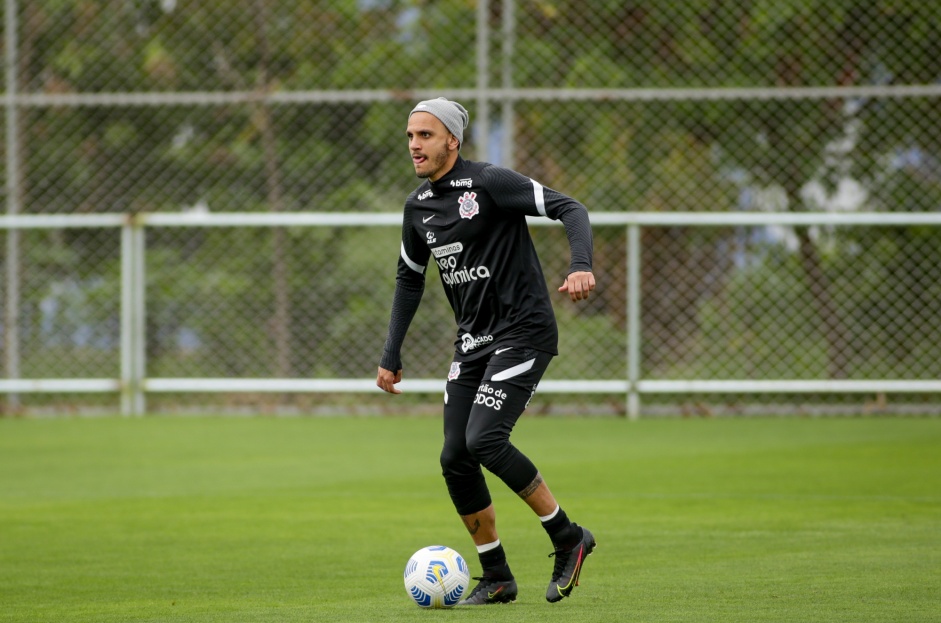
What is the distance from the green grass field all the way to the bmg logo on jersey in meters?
0.79

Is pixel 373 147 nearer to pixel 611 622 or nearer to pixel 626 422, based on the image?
pixel 626 422

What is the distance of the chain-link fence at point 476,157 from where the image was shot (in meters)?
14.2

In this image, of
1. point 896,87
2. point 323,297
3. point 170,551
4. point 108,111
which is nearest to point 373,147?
point 323,297

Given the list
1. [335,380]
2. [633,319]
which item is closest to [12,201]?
[335,380]

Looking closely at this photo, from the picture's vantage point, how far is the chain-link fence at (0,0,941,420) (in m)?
14.2

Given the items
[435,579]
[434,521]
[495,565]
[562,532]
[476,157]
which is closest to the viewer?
[435,579]

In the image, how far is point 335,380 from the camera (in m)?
14.8

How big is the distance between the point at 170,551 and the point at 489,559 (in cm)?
204

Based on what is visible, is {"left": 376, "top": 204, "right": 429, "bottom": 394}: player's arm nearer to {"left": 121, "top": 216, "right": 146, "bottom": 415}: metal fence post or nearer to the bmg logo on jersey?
the bmg logo on jersey

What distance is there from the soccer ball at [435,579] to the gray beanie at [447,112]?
1.71 meters

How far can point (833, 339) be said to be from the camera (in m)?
14.2

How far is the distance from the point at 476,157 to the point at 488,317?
873 cm

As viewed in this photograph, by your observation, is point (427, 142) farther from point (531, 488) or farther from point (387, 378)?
point (531, 488)

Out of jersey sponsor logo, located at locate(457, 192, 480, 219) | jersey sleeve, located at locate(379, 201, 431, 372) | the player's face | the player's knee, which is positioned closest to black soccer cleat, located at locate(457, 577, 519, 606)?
the player's knee
